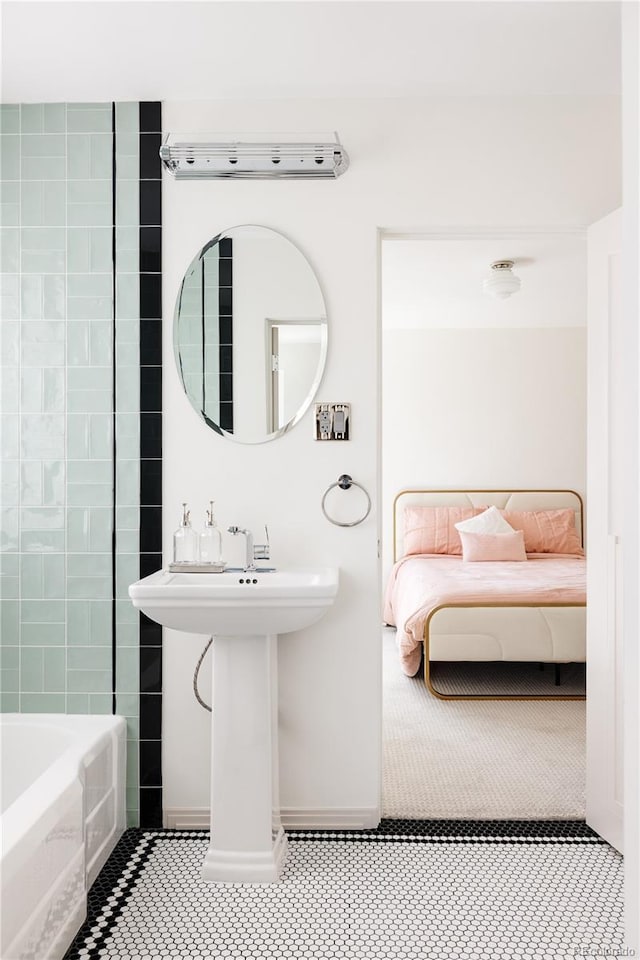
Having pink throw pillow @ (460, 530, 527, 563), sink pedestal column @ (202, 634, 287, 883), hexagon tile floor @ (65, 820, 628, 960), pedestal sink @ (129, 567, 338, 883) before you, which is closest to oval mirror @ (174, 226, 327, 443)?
pedestal sink @ (129, 567, 338, 883)

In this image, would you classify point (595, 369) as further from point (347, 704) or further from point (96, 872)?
point (96, 872)

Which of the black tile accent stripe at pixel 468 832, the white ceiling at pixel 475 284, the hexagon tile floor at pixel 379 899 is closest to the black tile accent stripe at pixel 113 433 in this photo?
the hexagon tile floor at pixel 379 899

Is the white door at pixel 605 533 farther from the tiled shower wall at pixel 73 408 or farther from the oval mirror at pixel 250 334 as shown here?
the tiled shower wall at pixel 73 408

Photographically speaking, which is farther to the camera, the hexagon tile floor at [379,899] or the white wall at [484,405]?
the white wall at [484,405]

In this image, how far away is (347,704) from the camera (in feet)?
8.63

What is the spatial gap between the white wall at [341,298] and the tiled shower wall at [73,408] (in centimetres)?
13

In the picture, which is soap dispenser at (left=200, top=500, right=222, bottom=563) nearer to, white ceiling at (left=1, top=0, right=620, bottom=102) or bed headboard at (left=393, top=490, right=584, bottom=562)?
white ceiling at (left=1, top=0, right=620, bottom=102)

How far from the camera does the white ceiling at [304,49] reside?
2.13m

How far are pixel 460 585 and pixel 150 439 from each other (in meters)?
2.41

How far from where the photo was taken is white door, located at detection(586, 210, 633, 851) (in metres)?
2.47

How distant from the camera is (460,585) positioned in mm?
4410

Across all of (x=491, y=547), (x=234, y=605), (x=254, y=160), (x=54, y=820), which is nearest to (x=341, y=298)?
(x=254, y=160)

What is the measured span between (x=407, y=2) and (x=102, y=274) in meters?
1.31

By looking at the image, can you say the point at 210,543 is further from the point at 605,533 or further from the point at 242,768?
the point at 605,533
